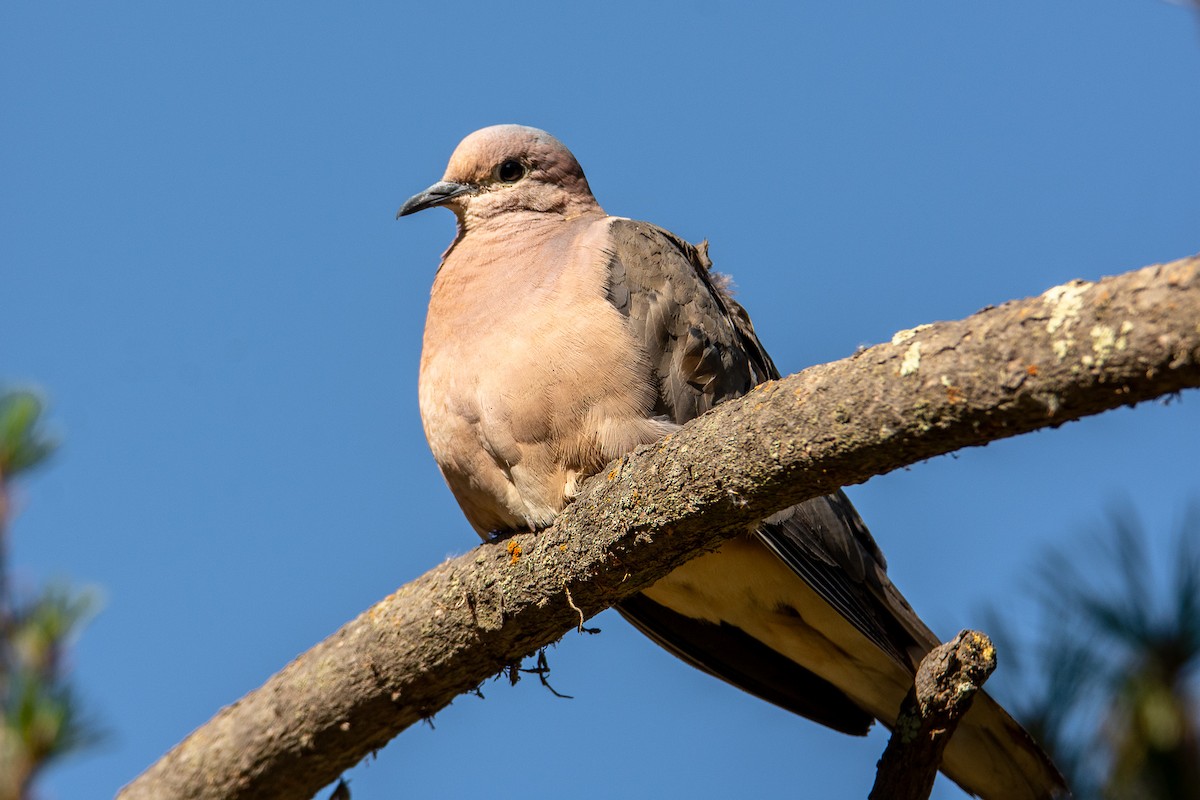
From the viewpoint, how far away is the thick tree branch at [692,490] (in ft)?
7.52

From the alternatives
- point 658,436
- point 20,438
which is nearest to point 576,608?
point 658,436

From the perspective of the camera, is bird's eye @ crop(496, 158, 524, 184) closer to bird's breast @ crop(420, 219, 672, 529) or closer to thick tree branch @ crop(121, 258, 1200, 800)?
bird's breast @ crop(420, 219, 672, 529)

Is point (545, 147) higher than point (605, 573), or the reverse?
point (545, 147)

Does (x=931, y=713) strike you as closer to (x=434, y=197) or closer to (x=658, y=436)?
(x=658, y=436)

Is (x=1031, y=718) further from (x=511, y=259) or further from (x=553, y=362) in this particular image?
(x=511, y=259)

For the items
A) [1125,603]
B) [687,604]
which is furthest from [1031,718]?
[687,604]

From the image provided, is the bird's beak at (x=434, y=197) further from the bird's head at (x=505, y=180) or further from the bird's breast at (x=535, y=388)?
the bird's breast at (x=535, y=388)

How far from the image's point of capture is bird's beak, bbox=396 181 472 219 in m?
5.11

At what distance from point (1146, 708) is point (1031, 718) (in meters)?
0.69

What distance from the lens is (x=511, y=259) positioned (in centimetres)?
454

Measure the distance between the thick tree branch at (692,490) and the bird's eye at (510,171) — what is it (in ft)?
6.05

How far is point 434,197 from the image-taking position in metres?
5.11

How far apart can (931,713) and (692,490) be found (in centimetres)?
99

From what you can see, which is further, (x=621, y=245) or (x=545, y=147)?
(x=545, y=147)
